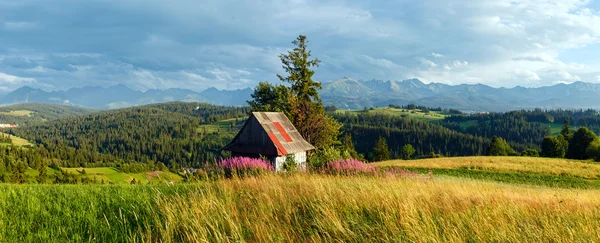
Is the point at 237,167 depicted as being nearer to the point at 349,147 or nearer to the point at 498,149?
the point at 349,147

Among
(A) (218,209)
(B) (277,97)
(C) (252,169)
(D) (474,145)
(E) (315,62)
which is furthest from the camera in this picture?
(D) (474,145)

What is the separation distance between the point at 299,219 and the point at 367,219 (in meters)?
1.07

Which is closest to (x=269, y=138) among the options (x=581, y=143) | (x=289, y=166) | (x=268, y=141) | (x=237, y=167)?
(x=268, y=141)

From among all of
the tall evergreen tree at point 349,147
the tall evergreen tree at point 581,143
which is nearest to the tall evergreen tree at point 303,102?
the tall evergreen tree at point 349,147

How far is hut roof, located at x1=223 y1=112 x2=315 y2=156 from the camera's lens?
23547 mm

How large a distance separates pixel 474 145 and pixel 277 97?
164788mm

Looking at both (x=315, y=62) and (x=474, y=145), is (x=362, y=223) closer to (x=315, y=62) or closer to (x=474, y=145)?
(x=315, y=62)

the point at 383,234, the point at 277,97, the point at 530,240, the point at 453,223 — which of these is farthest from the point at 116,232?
the point at 277,97

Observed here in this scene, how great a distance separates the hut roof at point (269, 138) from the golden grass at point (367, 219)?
56.1ft

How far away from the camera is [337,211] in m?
5.12

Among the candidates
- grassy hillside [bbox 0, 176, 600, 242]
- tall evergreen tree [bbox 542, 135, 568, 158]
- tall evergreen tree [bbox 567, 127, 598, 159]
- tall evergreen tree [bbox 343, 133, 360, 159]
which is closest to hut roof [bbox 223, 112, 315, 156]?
grassy hillside [bbox 0, 176, 600, 242]

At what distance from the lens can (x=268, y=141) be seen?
77.6ft

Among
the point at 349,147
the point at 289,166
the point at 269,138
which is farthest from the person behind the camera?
the point at 349,147

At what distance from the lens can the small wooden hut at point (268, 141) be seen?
922 inches
